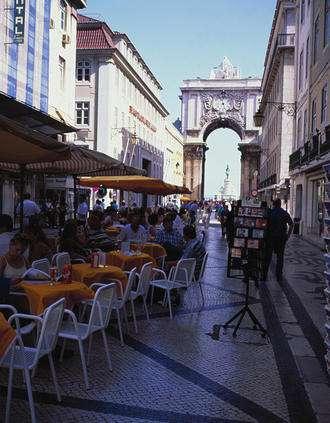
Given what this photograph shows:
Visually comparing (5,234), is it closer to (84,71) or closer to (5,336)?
(5,336)

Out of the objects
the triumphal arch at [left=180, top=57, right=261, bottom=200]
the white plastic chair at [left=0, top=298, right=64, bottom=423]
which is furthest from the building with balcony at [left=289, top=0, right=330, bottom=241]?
the triumphal arch at [left=180, top=57, right=261, bottom=200]

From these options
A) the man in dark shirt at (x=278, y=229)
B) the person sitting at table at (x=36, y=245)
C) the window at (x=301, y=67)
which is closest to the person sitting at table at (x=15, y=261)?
the person sitting at table at (x=36, y=245)

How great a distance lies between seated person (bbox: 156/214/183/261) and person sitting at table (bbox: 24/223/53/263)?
9.62 feet

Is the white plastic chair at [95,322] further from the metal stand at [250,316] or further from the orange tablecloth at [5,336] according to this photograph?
the metal stand at [250,316]

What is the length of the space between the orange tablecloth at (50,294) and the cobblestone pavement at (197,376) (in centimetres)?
65

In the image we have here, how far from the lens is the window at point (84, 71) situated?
133 ft

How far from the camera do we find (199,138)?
9562cm

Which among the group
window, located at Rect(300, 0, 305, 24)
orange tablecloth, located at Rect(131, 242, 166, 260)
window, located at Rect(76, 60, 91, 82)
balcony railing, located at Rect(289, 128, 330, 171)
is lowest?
orange tablecloth, located at Rect(131, 242, 166, 260)

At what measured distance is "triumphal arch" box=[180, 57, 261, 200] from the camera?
311 ft

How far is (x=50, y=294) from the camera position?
17.9ft

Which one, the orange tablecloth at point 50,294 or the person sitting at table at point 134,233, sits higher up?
the person sitting at table at point 134,233

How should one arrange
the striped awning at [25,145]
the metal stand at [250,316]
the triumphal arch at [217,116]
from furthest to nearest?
the triumphal arch at [217,116], the metal stand at [250,316], the striped awning at [25,145]

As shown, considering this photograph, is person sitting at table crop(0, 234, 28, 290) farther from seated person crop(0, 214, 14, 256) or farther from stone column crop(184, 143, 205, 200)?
stone column crop(184, 143, 205, 200)

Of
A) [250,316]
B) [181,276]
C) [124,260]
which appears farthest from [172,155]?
[250,316]
